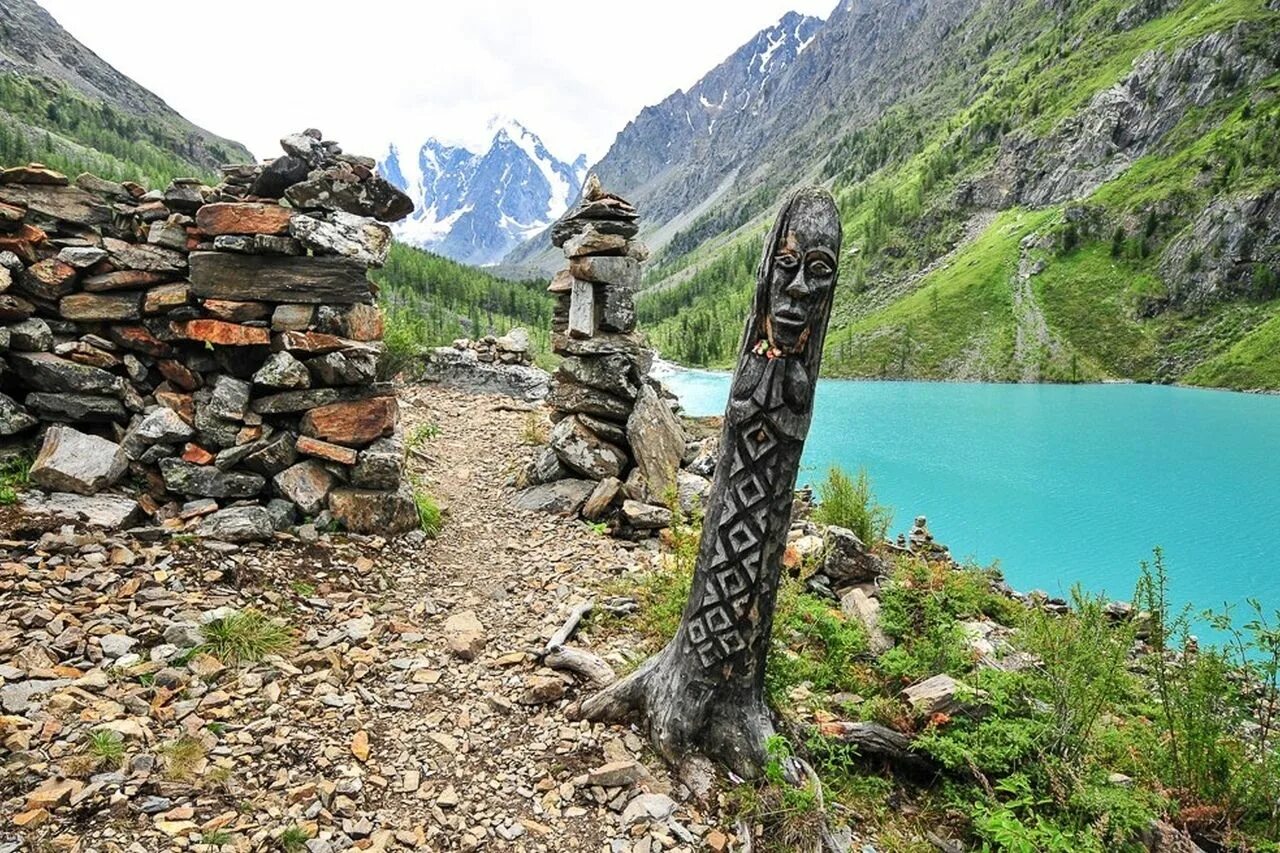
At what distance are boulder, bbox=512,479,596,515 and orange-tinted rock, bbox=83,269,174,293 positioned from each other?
5729 millimetres

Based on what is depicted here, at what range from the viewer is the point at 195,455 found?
7473 mm

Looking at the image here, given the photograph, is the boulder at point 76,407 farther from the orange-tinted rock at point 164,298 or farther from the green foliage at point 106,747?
the green foliage at point 106,747

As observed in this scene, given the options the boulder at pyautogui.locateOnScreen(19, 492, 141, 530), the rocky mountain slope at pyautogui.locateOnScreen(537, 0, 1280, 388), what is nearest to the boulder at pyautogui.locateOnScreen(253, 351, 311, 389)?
the boulder at pyautogui.locateOnScreen(19, 492, 141, 530)

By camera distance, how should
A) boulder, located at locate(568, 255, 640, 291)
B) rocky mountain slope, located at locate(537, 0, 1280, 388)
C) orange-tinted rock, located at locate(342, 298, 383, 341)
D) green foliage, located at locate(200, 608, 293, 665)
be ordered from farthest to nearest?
1. rocky mountain slope, located at locate(537, 0, 1280, 388)
2. boulder, located at locate(568, 255, 640, 291)
3. orange-tinted rock, located at locate(342, 298, 383, 341)
4. green foliage, located at locate(200, 608, 293, 665)

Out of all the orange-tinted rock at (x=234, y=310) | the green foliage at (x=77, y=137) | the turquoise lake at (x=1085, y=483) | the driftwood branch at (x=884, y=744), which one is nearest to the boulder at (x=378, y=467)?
the orange-tinted rock at (x=234, y=310)

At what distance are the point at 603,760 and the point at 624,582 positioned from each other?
313cm

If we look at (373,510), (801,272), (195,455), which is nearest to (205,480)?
(195,455)

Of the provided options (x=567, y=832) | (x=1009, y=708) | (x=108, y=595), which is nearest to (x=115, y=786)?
(x=108, y=595)

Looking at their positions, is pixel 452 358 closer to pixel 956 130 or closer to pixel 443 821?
pixel 443 821

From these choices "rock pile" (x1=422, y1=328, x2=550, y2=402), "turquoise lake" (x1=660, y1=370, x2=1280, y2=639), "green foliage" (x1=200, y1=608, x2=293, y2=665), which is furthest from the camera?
"turquoise lake" (x1=660, y1=370, x2=1280, y2=639)

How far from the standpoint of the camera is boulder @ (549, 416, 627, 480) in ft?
35.7

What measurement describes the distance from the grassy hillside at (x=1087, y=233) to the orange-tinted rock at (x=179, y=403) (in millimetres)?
92380

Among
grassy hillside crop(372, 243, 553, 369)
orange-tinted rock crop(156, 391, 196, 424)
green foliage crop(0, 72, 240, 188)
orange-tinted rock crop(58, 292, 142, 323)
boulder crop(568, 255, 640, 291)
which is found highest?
green foliage crop(0, 72, 240, 188)

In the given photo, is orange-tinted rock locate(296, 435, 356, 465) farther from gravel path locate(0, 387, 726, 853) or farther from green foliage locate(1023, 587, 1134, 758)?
green foliage locate(1023, 587, 1134, 758)
